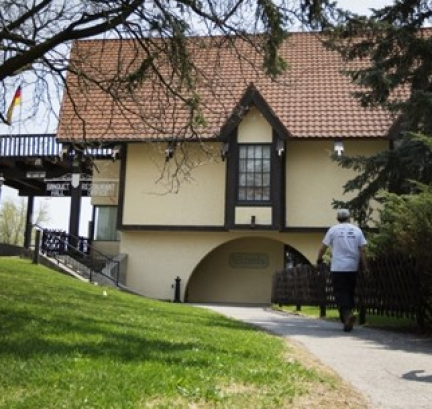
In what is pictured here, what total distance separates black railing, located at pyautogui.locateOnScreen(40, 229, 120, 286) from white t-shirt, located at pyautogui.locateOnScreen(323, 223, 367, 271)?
16.0 m

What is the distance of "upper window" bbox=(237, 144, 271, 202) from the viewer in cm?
2659

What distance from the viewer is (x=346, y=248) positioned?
10055 mm

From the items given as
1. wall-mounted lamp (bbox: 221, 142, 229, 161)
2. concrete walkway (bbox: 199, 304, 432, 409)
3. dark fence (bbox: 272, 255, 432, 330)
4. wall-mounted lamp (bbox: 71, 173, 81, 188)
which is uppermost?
wall-mounted lamp (bbox: 221, 142, 229, 161)

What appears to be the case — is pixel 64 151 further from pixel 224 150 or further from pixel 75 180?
pixel 224 150

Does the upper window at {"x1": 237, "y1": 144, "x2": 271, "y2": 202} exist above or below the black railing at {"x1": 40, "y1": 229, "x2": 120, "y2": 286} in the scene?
above

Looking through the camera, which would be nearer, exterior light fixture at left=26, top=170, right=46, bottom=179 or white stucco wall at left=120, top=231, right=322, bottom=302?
white stucco wall at left=120, top=231, right=322, bottom=302

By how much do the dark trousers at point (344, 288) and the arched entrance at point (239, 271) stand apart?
1858 centimetres

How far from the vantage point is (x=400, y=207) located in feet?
31.0

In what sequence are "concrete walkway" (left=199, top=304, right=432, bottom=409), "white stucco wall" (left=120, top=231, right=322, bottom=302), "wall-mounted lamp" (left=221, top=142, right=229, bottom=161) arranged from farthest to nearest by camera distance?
"white stucco wall" (left=120, top=231, right=322, bottom=302), "wall-mounted lamp" (left=221, top=142, right=229, bottom=161), "concrete walkway" (left=199, top=304, right=432, bottom=409)

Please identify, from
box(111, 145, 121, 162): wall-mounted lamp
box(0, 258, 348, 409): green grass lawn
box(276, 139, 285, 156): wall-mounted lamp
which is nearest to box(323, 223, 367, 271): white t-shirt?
box(0, 258, 348, 409): green grass lawn

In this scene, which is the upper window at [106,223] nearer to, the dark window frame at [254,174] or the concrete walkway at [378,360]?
the dark window frame at [254,174]

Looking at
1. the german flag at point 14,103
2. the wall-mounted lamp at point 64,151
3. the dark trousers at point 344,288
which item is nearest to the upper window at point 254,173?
the wall-mounted lamp at point 64,151

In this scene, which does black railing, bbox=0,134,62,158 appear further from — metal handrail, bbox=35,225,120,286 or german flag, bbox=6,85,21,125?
german flag, bbox=6,85,21,125

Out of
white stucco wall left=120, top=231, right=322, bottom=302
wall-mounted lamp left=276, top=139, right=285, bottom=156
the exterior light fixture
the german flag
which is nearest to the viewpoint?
the german flag
